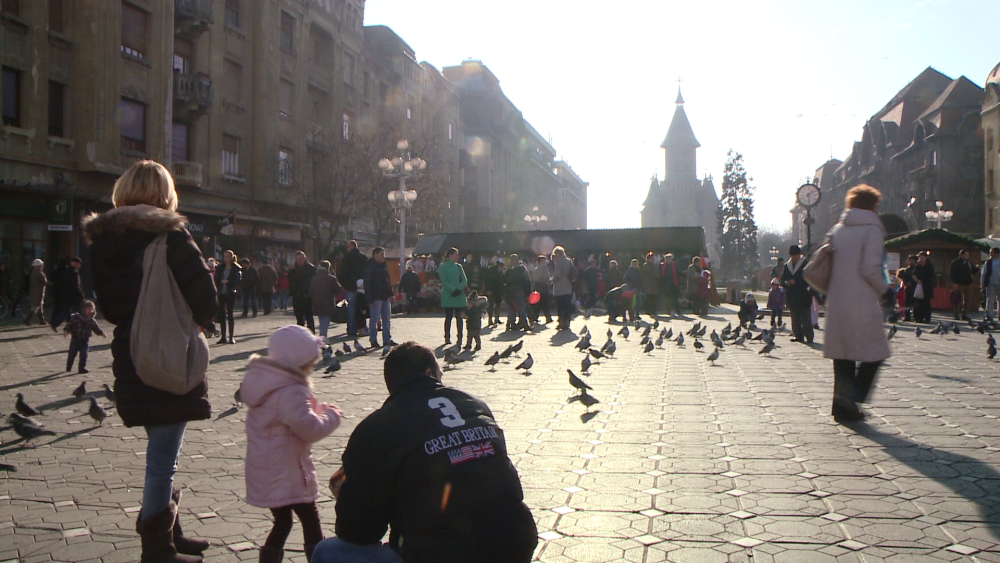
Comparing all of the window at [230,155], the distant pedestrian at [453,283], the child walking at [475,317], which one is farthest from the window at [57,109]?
the child walking at [475,317]

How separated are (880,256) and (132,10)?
90.7 ft

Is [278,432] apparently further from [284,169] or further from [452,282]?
[284,169]

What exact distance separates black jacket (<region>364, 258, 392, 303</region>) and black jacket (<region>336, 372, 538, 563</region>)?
36.6 feet

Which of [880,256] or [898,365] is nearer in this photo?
[880,256]

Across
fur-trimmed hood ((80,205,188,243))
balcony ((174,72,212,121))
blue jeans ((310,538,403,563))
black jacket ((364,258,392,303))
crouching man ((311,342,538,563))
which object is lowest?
blue jeans ((310,538,403,563))

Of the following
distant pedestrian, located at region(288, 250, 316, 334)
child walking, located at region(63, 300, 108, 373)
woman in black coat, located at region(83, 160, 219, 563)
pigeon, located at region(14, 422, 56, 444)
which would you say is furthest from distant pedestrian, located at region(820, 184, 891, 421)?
distant pedestrian, located at region(288, 250, 316, 334)

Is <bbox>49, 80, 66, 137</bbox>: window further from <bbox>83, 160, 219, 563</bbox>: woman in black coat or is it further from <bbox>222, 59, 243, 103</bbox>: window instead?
<bbox>83, 160, 219, 563</bbox>: woman in black coat

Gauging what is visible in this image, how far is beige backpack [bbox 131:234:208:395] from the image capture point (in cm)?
339

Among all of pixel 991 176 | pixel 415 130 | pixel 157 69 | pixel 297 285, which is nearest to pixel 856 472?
pixel 297 285

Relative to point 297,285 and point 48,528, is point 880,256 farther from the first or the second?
point 297,285

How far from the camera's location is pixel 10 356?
1276cm

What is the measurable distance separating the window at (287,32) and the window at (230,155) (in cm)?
628

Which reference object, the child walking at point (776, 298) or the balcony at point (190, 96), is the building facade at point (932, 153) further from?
the balcony at point (190, 96)

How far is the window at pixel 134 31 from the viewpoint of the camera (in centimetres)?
2688
